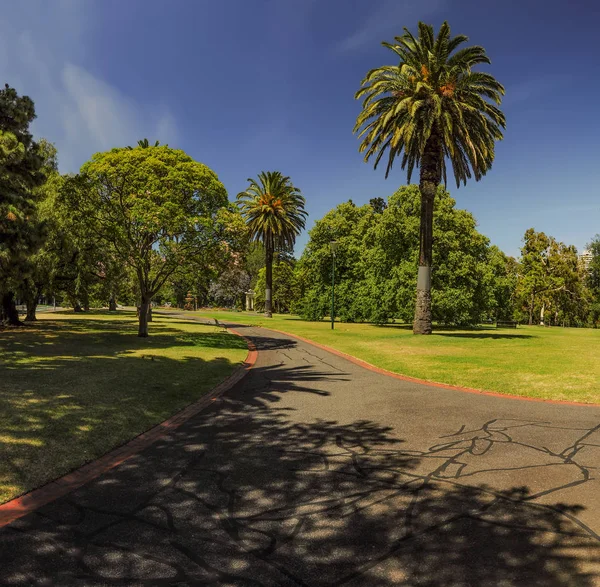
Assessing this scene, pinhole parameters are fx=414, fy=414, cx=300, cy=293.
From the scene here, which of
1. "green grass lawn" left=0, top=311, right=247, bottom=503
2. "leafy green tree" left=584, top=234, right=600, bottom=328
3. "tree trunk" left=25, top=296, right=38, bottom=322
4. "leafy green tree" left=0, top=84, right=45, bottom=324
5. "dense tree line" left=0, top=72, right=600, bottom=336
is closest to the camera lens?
"green grass lawn" left=0, top=311, right=247, bottom=503

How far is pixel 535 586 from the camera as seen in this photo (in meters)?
3.22

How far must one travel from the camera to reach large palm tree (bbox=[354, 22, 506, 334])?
2195 centimetres

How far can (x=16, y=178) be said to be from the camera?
1733cm

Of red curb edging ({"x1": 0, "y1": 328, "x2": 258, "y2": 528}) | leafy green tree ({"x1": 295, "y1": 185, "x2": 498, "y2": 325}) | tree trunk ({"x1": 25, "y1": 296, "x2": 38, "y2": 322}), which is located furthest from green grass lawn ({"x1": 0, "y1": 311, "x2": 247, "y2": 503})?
leafy green tree ({"x1": 295, "y1": 185, "x2": 498, "y2": 325})

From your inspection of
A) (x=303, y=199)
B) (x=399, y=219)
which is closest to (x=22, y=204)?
(x=399, y=219)

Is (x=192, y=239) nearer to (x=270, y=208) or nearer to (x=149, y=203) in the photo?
(x=149, y=203)

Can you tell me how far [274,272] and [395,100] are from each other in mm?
51087

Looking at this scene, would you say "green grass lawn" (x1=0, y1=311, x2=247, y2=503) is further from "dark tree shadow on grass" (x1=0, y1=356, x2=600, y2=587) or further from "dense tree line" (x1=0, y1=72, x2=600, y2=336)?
"dense tree line" (x1=0, y1=72, x2=600, y2=336)

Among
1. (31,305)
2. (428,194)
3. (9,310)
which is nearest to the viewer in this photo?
(428,194)

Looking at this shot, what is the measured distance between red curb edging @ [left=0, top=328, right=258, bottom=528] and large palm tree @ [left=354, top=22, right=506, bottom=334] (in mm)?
18887

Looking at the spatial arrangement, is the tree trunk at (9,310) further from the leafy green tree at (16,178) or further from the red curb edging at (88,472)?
the red curb edging at (88,472)

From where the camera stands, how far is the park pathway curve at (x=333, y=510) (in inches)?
134

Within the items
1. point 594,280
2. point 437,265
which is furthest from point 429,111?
point 594,280

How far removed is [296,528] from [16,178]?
19157mm
